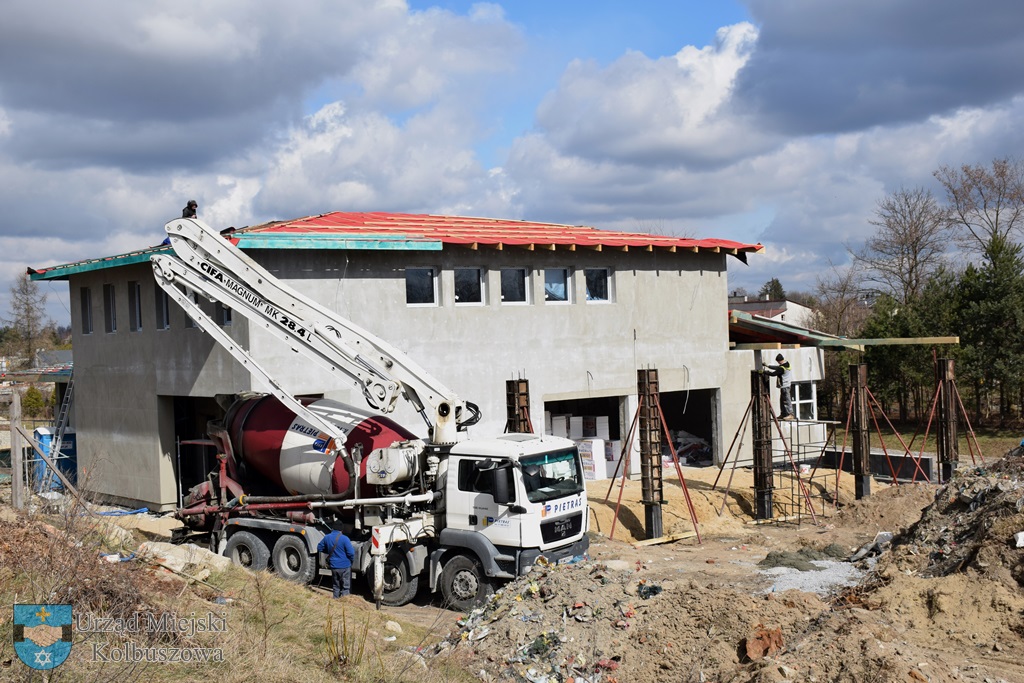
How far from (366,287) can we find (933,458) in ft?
57.7

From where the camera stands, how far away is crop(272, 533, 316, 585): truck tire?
15.2 m

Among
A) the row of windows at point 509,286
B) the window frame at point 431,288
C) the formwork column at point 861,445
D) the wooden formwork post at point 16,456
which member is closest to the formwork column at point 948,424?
the formwork column at point 861,445

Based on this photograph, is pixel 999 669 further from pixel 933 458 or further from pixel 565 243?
pixel 933 458

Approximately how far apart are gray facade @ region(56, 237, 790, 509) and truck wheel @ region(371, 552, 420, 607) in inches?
237

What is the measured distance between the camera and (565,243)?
75.5 ft

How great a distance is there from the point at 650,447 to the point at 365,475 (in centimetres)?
672

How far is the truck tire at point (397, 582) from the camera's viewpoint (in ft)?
47.8

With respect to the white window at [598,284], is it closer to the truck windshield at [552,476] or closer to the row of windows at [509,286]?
the row of windows at [509,286]

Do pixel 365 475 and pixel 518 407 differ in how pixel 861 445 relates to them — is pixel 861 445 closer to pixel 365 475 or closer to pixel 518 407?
pixel 518 407

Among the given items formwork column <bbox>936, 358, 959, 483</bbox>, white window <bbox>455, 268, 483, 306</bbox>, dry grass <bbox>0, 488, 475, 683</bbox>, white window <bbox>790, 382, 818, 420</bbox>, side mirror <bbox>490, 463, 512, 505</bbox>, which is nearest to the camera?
dry grass <bbox>0, 488, 475, 683</bbox>

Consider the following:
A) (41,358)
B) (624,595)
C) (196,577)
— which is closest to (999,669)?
(624,595)

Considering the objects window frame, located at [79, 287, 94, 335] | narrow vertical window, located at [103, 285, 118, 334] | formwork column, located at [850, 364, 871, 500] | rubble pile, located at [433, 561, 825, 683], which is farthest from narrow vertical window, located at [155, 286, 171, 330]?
formwork column, located at [850, 364, 871, 500]

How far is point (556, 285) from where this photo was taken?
942 inches

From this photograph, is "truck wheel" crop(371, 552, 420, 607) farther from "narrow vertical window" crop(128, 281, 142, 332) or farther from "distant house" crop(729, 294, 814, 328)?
"distant house" crop(729, 294, 814, 328)
